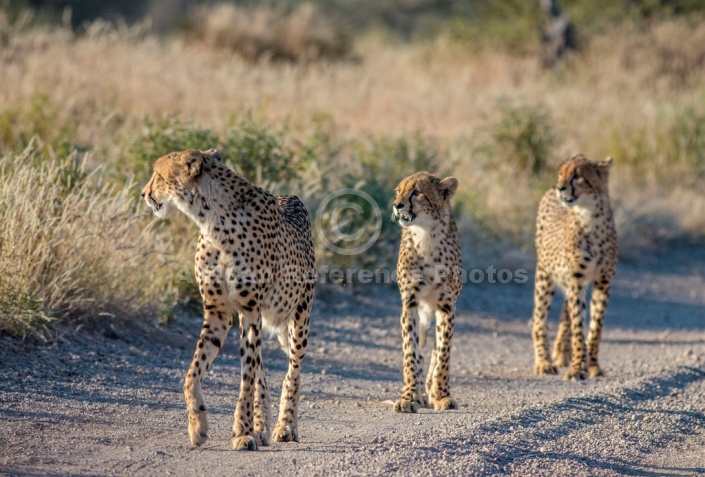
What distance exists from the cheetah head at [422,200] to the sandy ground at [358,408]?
3.58 feet

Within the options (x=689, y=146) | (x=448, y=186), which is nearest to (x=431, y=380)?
(x=448, y=186)

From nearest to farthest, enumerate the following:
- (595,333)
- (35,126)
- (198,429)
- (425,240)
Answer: (198,429) → (425,240) → (595,333) → (35,126)

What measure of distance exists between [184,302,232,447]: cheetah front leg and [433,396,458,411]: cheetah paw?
60.0 inches

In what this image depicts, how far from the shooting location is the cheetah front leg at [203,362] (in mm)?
4609

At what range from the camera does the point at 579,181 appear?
6.98 metres

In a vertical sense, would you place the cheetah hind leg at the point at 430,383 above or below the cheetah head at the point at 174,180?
below

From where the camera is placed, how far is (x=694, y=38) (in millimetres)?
19234

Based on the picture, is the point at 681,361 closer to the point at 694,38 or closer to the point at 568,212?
the point at 568,212

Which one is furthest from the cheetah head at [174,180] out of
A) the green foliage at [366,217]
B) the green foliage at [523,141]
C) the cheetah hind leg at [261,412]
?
the green foliage at [523,141]

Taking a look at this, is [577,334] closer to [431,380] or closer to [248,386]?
[431,380]

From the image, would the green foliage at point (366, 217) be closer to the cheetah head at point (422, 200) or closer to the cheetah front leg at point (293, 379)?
the cheetah head at point (422, 200)

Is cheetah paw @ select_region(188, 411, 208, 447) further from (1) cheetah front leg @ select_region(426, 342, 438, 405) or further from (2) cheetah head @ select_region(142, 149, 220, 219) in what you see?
(1) cheetah front leg @ select_region(426, 342, 438, 405)

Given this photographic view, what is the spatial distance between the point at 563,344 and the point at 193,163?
3.74m

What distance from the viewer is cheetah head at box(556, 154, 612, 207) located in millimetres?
6953
